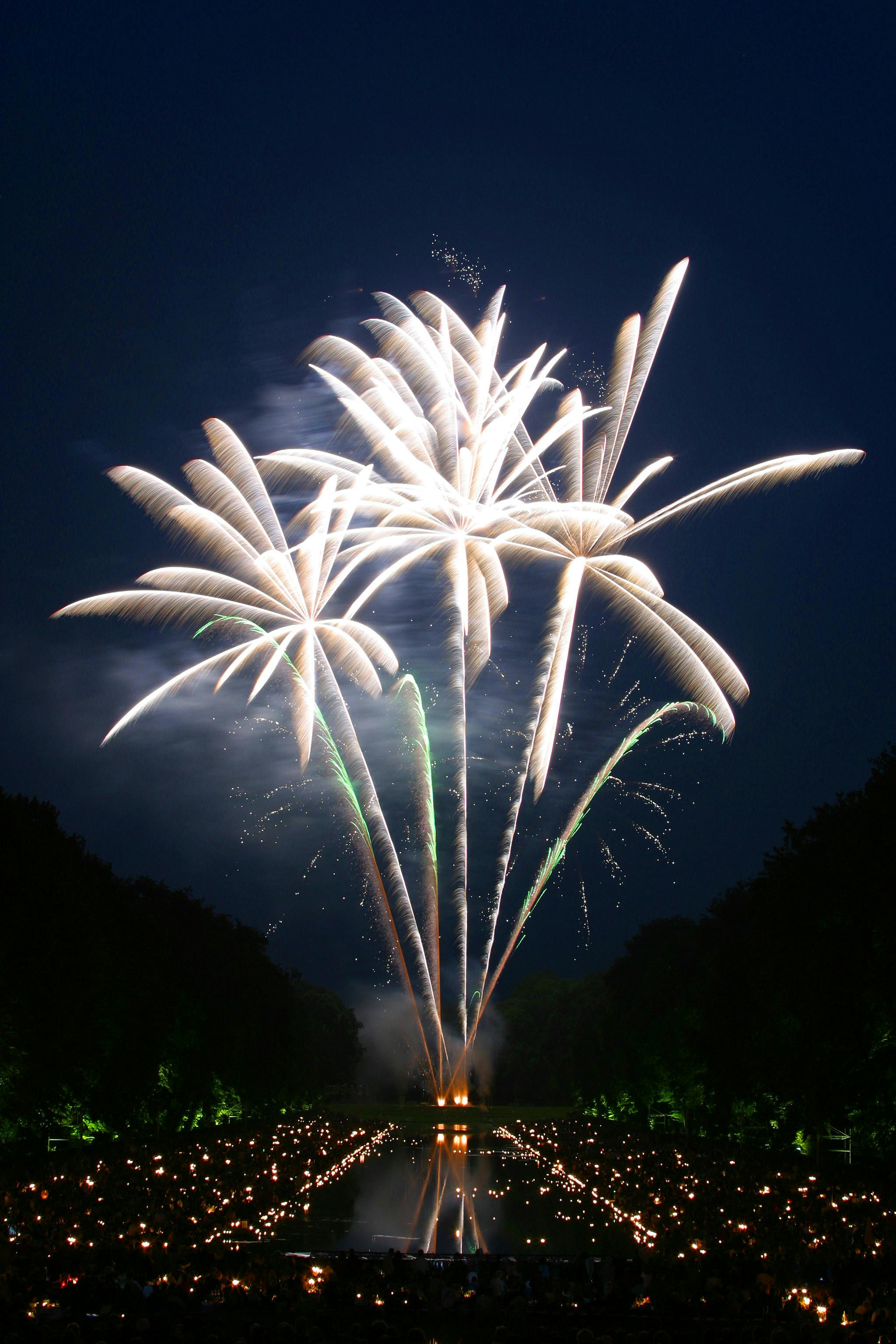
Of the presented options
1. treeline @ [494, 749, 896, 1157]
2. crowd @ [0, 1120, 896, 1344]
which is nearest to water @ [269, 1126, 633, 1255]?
crowd @ [0, 1120, 896, 1344]

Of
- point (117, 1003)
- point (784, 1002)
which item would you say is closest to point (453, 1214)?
point (784, 1002)

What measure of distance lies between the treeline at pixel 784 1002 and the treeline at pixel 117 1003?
23154 millimetres

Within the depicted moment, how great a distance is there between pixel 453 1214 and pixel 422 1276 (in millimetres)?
11747

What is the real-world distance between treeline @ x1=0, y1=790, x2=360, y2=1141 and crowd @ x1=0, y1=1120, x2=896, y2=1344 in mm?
4545

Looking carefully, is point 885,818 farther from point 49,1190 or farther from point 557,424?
point 49,1190

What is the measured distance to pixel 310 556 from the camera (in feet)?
97.2

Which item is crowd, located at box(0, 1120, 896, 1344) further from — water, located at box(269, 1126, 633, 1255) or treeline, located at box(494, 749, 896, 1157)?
treeline, located at box(494, 749, 896, 1157)

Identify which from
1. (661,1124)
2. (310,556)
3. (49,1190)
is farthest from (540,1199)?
(661,1124)

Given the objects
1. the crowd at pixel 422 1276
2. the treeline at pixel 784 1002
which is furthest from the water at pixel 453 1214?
the treeline at pixel 784 1002

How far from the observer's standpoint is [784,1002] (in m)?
40.2

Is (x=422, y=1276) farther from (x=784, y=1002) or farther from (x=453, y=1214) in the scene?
(x=784, y=1002)

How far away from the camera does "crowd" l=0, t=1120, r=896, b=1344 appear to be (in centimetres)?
1568

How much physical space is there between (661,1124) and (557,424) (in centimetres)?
6000

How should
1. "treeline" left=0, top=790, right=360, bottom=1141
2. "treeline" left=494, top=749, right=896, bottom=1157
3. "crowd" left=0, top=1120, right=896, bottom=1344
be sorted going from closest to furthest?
1. "crowd" left=0, top=1120, right=896, bottom=1344
2. "treeline" left=494, top=749, right=896, bottom=1157
3. "treeline" left=0, top=790, right=360, bottom=1141
